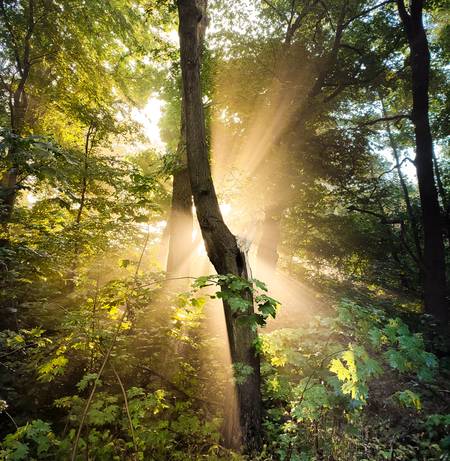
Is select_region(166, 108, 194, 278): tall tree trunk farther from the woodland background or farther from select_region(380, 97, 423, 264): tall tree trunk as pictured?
select_region(380, 97, 423, 264): tall tree trunk

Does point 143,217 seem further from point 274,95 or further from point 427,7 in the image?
point 427,7

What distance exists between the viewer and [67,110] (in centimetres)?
685

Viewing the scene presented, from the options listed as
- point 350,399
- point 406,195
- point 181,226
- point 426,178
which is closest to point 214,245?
point 350,399

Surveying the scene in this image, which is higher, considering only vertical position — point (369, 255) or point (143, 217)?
point (369, 255)

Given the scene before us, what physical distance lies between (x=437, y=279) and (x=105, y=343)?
896 cm

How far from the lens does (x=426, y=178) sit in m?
9.00

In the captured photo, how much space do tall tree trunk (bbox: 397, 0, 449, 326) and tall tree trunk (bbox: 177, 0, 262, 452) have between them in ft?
23.2

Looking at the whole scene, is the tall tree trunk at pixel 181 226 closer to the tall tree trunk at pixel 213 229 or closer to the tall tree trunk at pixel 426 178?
the tall tree trunk at pixel 213 229

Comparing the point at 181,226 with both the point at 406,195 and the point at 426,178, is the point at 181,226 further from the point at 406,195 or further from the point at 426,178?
the point at 406,195

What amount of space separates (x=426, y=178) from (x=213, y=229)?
321 inches

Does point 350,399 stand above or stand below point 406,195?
below

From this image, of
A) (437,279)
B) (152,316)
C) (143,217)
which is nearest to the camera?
(143,217)

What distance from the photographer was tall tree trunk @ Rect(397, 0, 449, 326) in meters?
8.42

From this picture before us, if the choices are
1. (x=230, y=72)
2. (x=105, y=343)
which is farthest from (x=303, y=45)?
(x=105, y=343)
